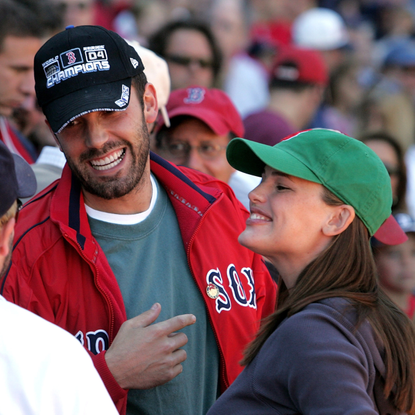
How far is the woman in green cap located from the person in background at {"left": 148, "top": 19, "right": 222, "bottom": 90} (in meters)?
2.84

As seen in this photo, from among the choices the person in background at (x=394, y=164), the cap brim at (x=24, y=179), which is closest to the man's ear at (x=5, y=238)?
the cap brim at (x=24, y=179)

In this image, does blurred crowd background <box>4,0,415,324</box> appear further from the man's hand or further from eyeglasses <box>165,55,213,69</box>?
the man's hand

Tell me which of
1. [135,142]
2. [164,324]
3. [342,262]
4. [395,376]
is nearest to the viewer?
[395,376]

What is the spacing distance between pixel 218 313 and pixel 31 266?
718mm

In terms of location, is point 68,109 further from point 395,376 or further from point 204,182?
point 395,376

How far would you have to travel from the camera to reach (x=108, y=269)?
7.30 ft

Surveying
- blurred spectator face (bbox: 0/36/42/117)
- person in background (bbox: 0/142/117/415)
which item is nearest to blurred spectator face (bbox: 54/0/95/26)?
blurred spectator face (bbox: 0/36/42/117)

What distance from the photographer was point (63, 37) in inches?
91.1

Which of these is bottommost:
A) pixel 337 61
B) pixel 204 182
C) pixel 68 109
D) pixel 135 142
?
pixel 337 61

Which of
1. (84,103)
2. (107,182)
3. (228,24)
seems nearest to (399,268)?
(107,182)

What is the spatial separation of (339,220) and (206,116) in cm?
159

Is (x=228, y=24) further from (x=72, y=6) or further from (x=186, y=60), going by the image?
(x=186, y=60)

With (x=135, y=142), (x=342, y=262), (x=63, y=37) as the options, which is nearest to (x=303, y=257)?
(x=342, y=262)

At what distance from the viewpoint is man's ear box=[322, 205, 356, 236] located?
1968 mm
